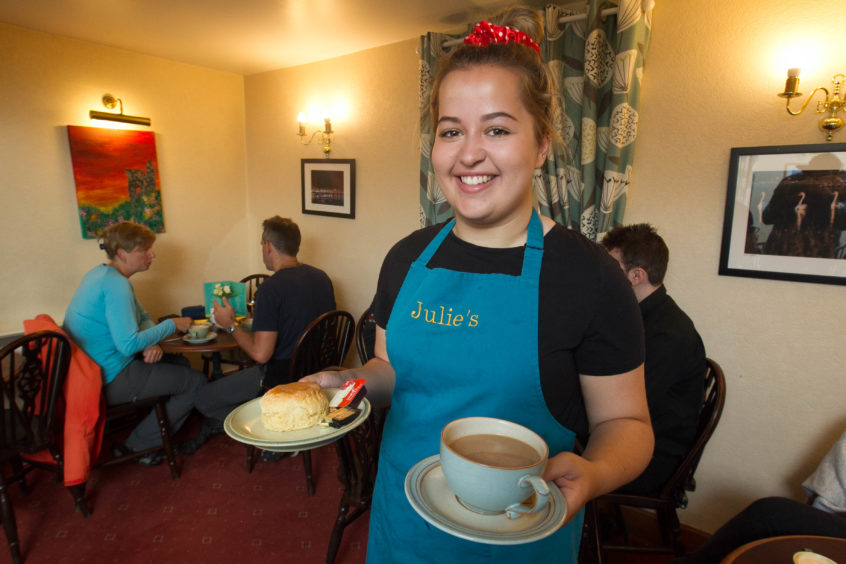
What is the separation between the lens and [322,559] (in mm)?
2203

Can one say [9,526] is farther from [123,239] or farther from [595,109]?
[595,109]

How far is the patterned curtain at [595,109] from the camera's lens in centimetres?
220

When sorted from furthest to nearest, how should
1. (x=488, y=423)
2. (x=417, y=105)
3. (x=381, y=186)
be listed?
(x=381, y=186) < (x=417, y=105) < (x=488, y=423)

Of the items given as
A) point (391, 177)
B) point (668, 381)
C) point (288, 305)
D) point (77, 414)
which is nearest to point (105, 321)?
point (77, 414)

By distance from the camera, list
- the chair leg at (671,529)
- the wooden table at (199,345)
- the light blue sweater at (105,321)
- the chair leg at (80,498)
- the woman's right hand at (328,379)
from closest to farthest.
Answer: the woman's right hand at (328,379) → the chair leg at (671,529) → the chair leg at (80,498) → the light blue sweater at (105,321) → the wooden table at (199,345)

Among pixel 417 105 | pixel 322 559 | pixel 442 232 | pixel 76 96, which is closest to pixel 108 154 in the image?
pixel 76 96

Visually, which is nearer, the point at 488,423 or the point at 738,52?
the point at 488,423

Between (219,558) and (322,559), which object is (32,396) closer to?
(219,558)

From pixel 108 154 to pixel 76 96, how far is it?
0.44m

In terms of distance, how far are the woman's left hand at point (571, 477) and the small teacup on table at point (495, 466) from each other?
1.3 inches

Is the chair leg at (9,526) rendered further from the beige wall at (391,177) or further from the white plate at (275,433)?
the white plate at (275,433)

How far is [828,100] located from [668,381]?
1310 millimetres

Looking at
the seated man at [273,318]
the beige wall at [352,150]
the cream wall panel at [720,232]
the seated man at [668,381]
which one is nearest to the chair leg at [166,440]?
the seated man at [273,318]

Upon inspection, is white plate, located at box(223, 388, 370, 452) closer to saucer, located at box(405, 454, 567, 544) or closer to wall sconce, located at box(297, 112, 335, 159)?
saucer, located at box(405, 454, 567, 544)
